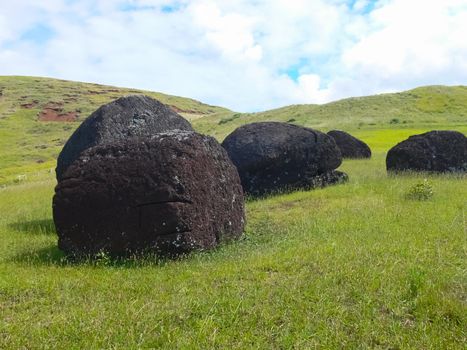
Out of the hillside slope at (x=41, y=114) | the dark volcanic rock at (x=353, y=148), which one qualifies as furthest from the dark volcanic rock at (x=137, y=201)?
the hillside slope at (x=41, y=114)

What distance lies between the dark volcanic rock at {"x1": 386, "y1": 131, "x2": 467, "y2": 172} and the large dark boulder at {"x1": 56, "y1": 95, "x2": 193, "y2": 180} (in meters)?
10.9

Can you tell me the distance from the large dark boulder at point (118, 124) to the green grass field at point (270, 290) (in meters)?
3.42

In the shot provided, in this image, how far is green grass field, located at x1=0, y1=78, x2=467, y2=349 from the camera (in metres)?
5.95

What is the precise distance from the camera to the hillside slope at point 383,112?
68056mm

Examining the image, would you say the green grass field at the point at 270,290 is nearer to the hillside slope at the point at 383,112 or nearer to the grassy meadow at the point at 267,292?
the grassy meadow at the point at 267,292

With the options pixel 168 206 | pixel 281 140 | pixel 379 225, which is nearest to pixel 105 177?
pixel 168 206

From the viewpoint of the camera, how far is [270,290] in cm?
737

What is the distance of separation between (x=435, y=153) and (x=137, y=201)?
16359 mm

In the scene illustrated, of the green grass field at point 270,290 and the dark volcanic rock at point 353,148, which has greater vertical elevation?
the dark volcanic rock at point 353,148

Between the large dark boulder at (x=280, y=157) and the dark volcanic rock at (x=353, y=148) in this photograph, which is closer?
the large dark boulder at (x=280, y=157)

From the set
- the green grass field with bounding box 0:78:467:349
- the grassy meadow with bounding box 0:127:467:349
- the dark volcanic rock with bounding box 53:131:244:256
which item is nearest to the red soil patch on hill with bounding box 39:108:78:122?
the green grass field with bounding box 0:78:467:349

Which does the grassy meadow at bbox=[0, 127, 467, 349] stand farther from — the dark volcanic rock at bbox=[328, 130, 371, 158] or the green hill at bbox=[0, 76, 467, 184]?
the green hill at bbox=[0, 76, 467, 184]

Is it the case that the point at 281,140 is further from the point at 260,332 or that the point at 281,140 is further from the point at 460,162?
the point at 260,332

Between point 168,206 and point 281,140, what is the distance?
10661 mm
